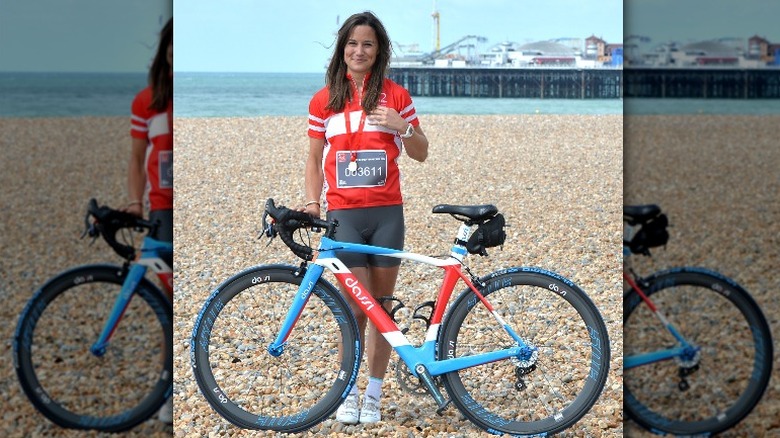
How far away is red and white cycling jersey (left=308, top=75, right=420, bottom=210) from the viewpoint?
314 centimetres

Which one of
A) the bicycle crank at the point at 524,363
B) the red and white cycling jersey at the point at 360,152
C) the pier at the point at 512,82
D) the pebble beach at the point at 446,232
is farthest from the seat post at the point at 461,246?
the pier at the point at 512,82

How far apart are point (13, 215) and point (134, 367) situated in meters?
0.29

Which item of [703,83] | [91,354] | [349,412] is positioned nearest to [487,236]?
[349,412]

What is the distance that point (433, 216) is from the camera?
10906 mm

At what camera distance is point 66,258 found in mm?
1042

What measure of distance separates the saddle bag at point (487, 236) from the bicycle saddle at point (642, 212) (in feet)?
6.32

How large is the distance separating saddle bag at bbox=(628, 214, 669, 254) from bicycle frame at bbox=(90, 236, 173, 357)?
1.70 ft

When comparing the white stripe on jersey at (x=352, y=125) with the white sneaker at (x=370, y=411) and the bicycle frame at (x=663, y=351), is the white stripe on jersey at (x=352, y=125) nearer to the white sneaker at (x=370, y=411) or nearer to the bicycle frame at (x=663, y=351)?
the white sneaker at (x=370, y=411)

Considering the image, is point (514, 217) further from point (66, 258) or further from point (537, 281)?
point (66, 258)

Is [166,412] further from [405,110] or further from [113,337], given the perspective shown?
[405,110]

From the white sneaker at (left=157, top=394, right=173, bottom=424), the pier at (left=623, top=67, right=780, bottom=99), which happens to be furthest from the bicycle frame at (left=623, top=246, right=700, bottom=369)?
the white sneaker at (left=157, top=394, right=173, bottom=424)

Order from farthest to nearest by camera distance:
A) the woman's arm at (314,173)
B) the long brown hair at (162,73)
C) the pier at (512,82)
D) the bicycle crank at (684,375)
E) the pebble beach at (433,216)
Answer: the pier at (512,82) < the pebble beach at (433,216) < the woman's arm at (314,173) < the bicycle crank at (684,375) < the long brown hair at (162,73)

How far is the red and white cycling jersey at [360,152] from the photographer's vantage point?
3139mm

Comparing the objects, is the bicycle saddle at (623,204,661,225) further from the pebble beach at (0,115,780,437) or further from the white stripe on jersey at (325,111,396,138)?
the white stripe on jersey at (325,111,396,138)
